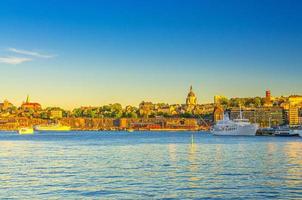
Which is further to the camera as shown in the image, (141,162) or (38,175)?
(141,162)

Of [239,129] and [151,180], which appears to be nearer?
[151,180]

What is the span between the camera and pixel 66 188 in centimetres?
2700

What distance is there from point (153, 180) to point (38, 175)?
6425 millimetres

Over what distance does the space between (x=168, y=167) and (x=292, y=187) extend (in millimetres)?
11100

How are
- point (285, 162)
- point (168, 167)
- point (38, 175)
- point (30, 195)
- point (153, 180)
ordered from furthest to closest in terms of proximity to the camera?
point (285, 162), point (168, 167), point (38, 175), point (153, 180), point (30, 195)

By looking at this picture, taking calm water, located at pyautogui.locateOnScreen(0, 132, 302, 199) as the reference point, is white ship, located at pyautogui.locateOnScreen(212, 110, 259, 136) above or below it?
above

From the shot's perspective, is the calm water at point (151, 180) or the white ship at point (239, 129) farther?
the white ship at point (239, 129)

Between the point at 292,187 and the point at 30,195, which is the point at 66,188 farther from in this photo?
the point at 292,187

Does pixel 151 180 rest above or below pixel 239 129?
below

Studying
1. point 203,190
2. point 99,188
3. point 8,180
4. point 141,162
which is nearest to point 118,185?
point 99,188

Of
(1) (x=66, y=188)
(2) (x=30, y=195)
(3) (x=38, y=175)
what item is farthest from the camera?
(3) (x=38, y=175)

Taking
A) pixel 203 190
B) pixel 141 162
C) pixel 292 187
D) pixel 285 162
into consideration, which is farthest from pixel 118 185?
pixel 285 162

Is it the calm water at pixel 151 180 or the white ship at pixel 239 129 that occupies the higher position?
the white ship at pixel 239 129

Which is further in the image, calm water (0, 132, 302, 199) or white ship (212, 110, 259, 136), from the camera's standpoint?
white ship (212, 110, 259, 136)
